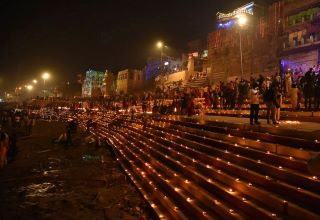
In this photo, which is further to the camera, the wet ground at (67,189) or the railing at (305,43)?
the railing at (305,43)

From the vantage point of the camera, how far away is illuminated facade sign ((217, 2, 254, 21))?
40062 millimetres

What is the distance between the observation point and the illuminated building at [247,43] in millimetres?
33688

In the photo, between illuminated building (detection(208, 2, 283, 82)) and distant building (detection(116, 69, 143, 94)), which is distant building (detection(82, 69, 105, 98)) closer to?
distant building (detection(116, 69, 143, 94))

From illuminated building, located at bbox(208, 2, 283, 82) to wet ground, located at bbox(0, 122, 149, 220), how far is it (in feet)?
64.7

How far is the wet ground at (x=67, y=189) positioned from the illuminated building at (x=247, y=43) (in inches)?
776

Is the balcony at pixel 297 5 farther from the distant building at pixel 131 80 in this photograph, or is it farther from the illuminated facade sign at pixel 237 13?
the distant building at pixel 131 80

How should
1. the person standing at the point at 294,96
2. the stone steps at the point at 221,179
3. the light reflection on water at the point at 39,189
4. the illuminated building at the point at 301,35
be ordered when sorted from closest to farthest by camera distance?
the stone steps at the point at 221,179 < the light reflection on water at the point at 39,189 < the person standing at the point at 294,96 < the illuminated building at the point at 301,35

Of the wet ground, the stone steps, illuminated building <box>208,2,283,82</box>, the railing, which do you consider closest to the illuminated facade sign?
illuminated building <box>208,2,283,82</box>

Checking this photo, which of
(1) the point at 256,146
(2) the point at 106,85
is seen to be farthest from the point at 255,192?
(2) the point at 106,85

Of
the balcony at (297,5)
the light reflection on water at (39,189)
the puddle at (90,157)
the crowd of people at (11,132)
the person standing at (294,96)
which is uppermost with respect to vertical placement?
the balcony at (297,5)

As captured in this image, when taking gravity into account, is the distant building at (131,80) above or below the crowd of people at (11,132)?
above

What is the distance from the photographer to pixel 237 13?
137 ft

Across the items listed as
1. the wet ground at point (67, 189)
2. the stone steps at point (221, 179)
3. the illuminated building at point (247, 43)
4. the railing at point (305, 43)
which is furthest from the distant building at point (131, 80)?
the stone steps at point (221, 179)

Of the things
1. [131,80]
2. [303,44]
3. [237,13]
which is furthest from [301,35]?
[131,80]
